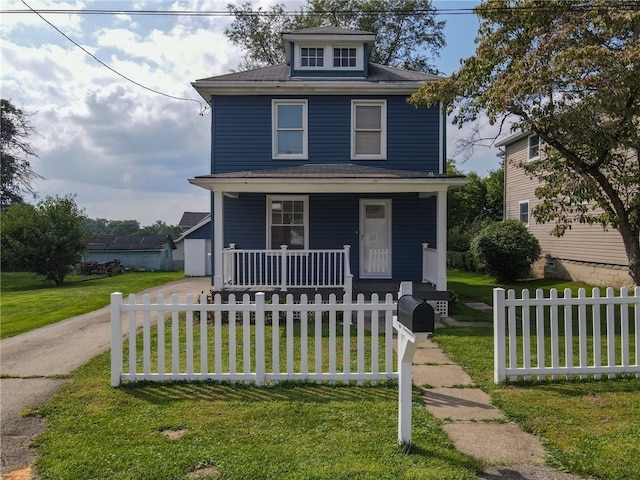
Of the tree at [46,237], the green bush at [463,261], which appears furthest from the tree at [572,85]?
the tree at [46,237]

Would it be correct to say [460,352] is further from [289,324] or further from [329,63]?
[329,63]

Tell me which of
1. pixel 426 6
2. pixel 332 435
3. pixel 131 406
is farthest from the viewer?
pixel 426 6

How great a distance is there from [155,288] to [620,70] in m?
15.7

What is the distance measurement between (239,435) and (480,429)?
6.87 feet

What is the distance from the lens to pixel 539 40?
8.21m

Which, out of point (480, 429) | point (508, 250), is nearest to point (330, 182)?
point (480, 429)

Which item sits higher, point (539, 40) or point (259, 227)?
point (539, 40)

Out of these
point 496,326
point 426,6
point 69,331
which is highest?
point 426,6

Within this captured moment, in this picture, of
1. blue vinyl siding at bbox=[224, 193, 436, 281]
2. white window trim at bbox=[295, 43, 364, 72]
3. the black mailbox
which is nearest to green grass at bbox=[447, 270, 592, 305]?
blue vinyl siding at bbox=[224, 193, 436, 281]

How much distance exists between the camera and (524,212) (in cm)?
2019

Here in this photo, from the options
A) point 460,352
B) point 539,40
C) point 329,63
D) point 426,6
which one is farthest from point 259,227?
point 426,6

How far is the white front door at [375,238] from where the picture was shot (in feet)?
38.8

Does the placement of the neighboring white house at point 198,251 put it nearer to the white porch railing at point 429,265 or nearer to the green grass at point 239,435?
the white porch railing at point 429,265

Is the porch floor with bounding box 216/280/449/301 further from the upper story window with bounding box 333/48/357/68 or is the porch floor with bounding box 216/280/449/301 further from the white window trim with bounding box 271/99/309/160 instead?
the upper story window with bounding box 333/48/357/68
